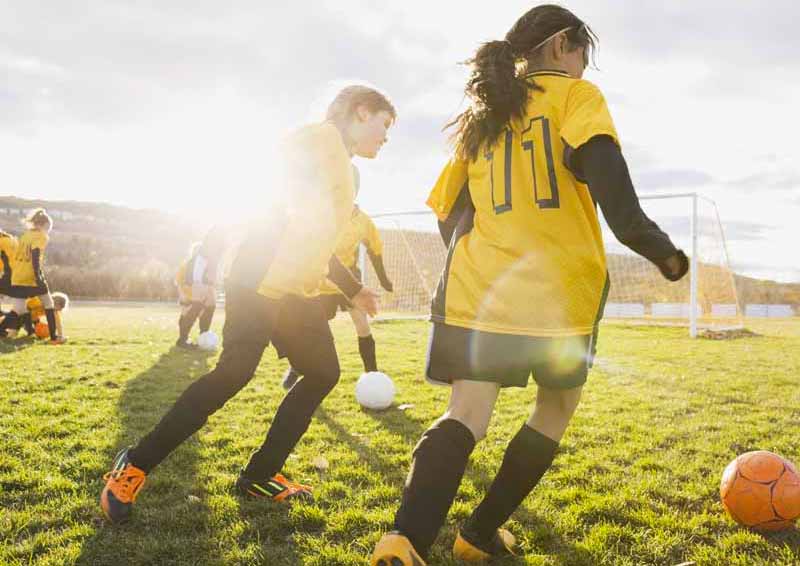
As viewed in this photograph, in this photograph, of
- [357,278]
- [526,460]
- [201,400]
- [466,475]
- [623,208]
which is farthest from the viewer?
[357,278]

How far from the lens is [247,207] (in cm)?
292

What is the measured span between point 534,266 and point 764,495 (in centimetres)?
188

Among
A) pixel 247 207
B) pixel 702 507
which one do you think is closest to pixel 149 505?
pixel 247 207

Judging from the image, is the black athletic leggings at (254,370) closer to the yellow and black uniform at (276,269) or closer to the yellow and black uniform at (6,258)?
the yellow and black uniform at (276,269)

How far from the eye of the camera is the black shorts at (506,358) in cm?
205

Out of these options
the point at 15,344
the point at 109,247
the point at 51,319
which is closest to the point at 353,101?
the point at 15,344

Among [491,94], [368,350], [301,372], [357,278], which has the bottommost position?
[368,350]

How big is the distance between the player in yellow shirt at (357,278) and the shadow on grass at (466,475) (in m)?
0.99

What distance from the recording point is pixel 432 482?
197 centimetres

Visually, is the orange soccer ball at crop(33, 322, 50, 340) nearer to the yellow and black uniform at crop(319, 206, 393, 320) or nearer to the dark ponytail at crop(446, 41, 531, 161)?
the yellow and black uniform at crop(319, 206, 393, 320)

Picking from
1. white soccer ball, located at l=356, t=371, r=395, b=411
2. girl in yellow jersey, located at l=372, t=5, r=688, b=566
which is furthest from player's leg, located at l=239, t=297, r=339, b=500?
white soccer ball, located at l=356, t=371, r=395, b=411

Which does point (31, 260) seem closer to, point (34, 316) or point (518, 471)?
point (34, 316)

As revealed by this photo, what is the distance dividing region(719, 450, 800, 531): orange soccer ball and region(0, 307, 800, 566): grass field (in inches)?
3.2

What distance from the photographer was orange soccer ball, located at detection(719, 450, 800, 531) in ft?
9.46
